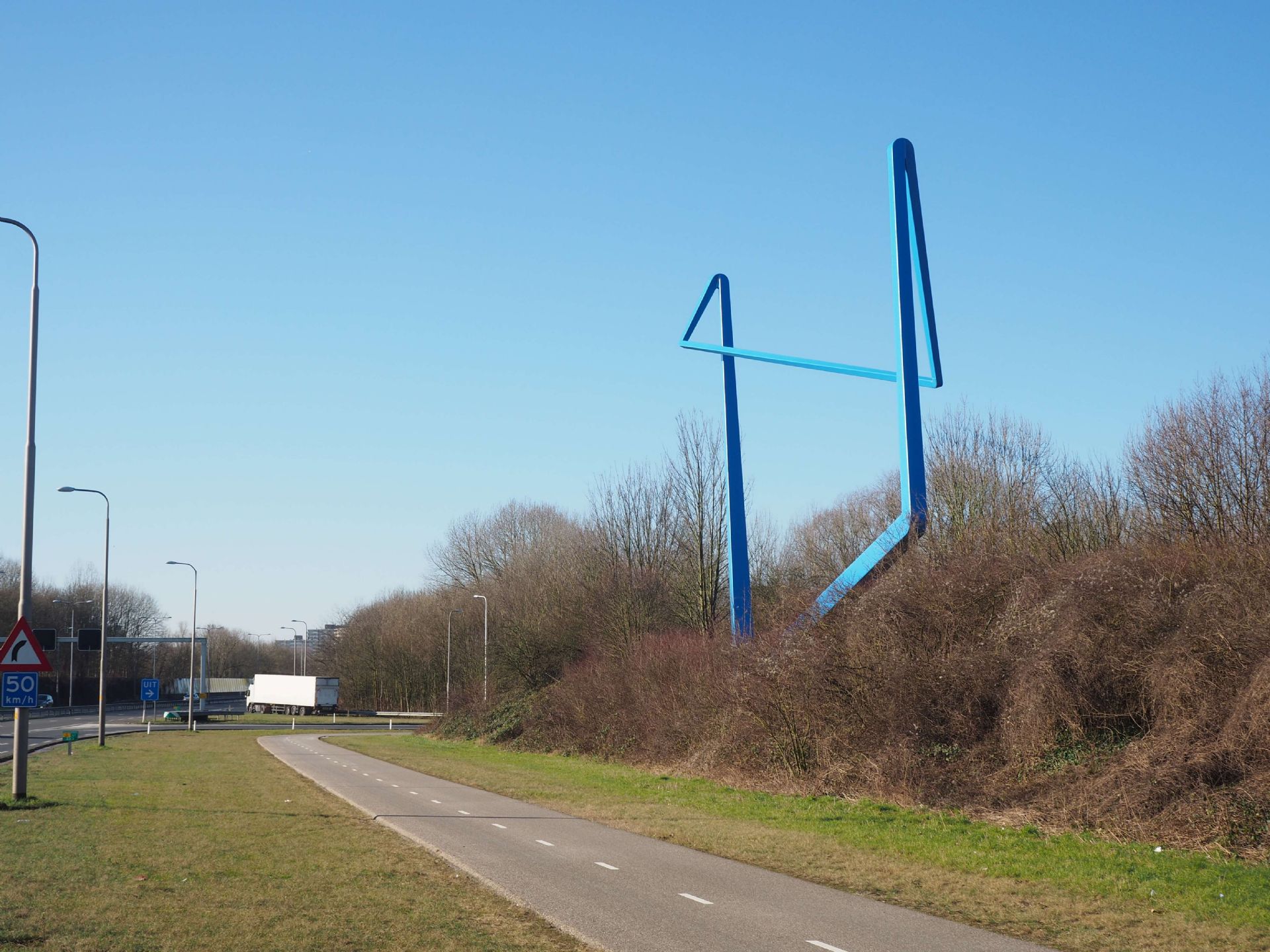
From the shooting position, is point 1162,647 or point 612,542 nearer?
point 1162,647

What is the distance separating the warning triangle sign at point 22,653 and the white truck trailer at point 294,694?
2661 inches

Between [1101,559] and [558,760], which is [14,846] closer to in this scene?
[1101,559]

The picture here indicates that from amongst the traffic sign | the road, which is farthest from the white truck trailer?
the road

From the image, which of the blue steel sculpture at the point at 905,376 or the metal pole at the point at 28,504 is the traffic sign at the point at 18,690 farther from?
the blue steel sculpture at the point at 905,376

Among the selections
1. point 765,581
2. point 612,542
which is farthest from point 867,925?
point 612,542

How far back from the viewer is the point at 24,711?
19453mm

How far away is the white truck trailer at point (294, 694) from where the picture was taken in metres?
84.6

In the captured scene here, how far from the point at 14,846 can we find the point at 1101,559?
16.1m

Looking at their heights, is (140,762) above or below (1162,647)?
below

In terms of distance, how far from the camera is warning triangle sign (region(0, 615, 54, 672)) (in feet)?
61.1

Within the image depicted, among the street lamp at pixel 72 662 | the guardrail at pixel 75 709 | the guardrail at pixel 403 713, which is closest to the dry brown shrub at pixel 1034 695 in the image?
the guardrail at pixel 75 709

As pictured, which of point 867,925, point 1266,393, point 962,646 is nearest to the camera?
point 867,925

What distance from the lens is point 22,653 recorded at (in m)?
18.8

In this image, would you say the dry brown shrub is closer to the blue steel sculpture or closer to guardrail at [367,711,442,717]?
the blue steel sculpture
